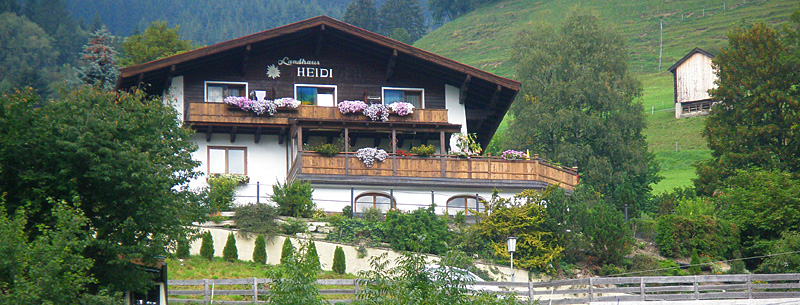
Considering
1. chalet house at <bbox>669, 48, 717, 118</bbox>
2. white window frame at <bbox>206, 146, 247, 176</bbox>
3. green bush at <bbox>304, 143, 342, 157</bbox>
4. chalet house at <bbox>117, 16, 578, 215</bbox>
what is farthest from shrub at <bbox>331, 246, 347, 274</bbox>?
chalet house at <bbox>669, 48, 717, 118</bbox>

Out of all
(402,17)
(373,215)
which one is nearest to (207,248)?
(373,215)

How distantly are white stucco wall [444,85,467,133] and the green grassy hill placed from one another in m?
37.2

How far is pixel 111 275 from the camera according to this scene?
22.3 meters

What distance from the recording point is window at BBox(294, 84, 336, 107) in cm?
3966

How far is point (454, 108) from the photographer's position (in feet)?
134

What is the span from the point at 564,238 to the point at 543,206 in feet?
4.32

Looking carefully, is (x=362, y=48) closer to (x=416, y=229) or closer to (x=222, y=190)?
(x=222, y=190)

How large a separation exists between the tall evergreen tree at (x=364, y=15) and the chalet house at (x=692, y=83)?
74453 millimetres

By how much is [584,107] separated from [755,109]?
10.3 meters

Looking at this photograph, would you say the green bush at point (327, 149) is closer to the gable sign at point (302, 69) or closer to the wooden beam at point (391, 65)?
the gable sign at point (302, 69)

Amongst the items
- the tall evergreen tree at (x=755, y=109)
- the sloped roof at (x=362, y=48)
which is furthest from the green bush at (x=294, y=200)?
the tall evergreen tree at (x=755, y=109)

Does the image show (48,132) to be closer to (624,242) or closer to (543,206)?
(543,206)

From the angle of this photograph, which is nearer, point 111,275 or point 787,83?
point 111,275

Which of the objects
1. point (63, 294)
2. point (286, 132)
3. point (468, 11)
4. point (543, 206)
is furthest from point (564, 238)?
point (468, 11)
